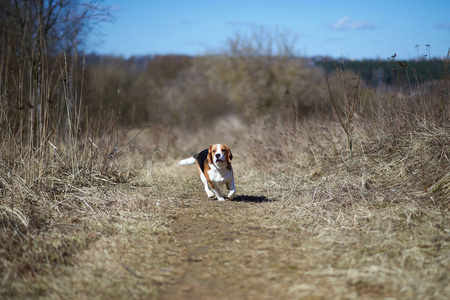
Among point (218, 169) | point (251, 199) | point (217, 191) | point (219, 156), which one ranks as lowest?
point (251, 199)

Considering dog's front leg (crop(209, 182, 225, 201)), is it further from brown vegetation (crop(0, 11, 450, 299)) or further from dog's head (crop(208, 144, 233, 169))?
dog's head (crop(208, 144, 233, 169))

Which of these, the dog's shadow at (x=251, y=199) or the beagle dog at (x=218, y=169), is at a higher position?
the beagle dog at (x=218, y=169)

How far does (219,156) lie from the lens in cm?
580

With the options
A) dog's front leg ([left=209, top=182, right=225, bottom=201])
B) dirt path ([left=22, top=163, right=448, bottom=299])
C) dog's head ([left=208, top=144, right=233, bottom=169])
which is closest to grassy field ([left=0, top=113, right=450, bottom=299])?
dirt path ([left=22, top=163, right=448, bottom=299])

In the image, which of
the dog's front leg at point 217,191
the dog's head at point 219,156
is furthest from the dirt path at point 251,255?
the dog's head at point 219,156

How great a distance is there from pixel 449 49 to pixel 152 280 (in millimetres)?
5005

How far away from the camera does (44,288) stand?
2773 millimetres

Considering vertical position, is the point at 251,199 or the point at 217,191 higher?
the point at 217,191

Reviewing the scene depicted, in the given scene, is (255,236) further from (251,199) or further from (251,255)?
(251,199)

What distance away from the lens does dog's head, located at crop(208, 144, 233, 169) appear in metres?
5.83

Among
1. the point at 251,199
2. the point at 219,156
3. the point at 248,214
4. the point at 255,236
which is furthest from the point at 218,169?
the point at 255,236

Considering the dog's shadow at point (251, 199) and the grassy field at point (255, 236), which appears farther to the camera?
the dog's shadow at point (251, 199)

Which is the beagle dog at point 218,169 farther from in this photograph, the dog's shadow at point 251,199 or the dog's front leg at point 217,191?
the dog's shadow at point 251,199

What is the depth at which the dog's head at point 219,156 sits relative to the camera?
5.83 metres
